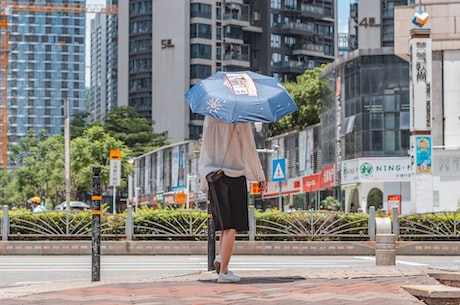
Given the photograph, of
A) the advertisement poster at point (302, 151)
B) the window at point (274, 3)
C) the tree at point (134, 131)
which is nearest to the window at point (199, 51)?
the window at point (274, 3)

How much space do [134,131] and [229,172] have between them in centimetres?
10011

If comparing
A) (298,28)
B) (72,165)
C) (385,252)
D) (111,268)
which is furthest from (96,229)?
(298,28)

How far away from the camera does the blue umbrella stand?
388 inches

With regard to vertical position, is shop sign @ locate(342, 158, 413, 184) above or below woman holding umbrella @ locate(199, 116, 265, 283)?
above

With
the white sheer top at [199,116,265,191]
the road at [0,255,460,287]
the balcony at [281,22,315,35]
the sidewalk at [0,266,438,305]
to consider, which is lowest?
the road at [0,255,460,287]

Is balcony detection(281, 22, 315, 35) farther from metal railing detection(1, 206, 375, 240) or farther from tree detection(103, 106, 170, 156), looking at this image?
metal railing detection(1, 206, 375, 240)

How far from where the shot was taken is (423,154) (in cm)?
3975

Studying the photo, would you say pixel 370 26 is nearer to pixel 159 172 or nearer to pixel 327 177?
pixel 159 172

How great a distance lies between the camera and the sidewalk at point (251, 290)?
26.0 feet

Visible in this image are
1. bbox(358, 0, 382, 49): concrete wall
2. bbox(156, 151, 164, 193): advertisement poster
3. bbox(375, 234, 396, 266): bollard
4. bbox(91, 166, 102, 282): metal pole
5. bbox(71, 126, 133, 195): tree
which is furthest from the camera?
bbox(358, 0, 382, 49): concrete wall

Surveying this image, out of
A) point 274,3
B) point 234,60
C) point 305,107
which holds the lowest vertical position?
point 305,107

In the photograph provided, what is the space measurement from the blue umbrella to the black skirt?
0.61 m

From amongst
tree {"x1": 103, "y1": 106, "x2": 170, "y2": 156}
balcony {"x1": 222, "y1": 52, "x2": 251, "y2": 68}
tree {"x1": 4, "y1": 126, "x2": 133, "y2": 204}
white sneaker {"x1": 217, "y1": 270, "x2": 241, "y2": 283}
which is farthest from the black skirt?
balcony {"x1": 222, "y1": 52, "x2": 251, "y2": 68}

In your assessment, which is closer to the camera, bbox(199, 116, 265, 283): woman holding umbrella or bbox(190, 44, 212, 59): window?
bbox(199, 116, 265, 283): woman holding umbrella
